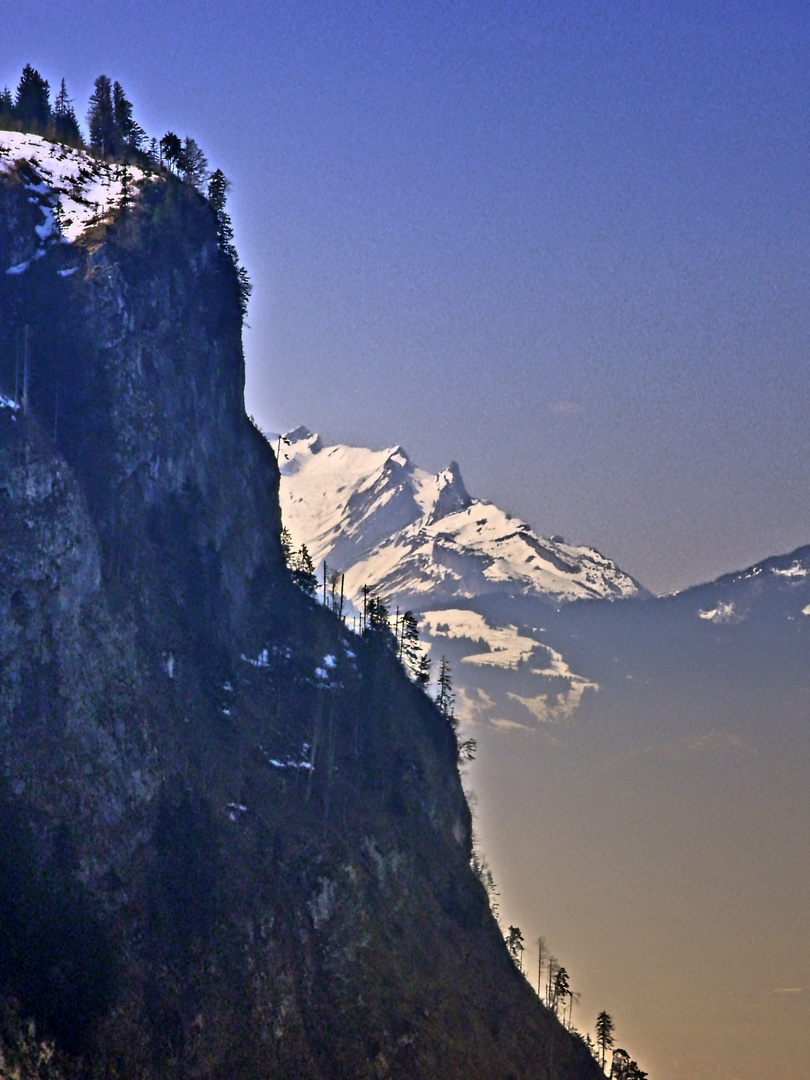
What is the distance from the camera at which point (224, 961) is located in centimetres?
18700

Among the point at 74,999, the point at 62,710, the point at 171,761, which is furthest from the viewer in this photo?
the point at 171,761

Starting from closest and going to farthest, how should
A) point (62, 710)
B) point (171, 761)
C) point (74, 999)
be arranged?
point (74, 999), point (62, 710), point (171, 761)

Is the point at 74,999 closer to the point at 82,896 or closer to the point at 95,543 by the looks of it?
→ the point at 82,896

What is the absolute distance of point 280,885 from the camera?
7820 inches

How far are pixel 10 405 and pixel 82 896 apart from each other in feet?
171

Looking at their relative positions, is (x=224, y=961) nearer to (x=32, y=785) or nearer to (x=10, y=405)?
(x=32, y=785)

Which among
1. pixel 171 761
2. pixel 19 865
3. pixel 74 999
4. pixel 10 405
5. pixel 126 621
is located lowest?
pixel 74 999

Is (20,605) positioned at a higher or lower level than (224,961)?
higher

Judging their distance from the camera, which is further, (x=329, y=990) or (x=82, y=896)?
(x=329, y=990)

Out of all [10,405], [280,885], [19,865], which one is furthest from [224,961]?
[10,405]

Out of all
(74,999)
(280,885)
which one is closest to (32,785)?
(74,999)

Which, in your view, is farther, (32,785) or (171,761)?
(171,761)

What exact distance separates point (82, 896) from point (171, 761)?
21.5m

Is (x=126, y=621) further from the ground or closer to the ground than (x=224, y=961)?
further from the ground
